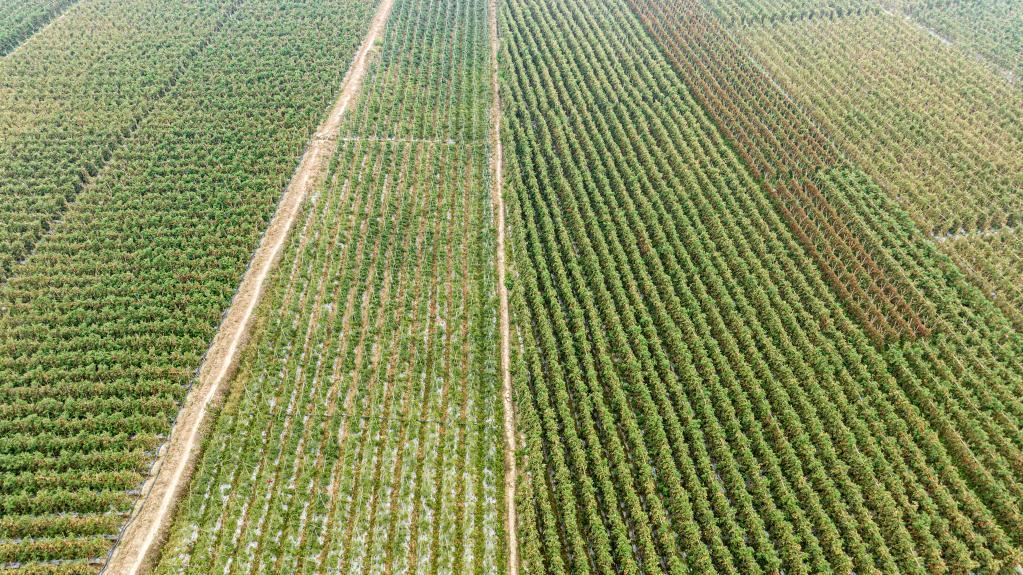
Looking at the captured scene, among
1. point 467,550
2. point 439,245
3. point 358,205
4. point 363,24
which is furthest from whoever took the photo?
point 363,24

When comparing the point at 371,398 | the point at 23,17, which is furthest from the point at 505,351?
the point at 23,17

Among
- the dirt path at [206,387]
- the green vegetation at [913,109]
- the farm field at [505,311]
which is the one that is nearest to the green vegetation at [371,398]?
the farm field at [505,311]

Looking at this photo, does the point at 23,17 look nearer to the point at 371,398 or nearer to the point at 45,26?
the point at 45,26

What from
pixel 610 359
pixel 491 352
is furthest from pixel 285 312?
pixel 610 359

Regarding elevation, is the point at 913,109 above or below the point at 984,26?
below

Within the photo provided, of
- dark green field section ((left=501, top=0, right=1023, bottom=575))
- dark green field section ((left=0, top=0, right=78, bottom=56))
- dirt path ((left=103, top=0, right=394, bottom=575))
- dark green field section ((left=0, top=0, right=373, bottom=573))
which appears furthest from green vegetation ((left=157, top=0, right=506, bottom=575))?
dark green field section ((left=0, top=0, right=78, bottom=56))

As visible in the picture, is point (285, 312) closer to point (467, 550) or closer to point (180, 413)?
point (180, 413)

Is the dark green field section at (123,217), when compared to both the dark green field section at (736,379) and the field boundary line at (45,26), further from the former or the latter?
the dark green field section at (736,379)
